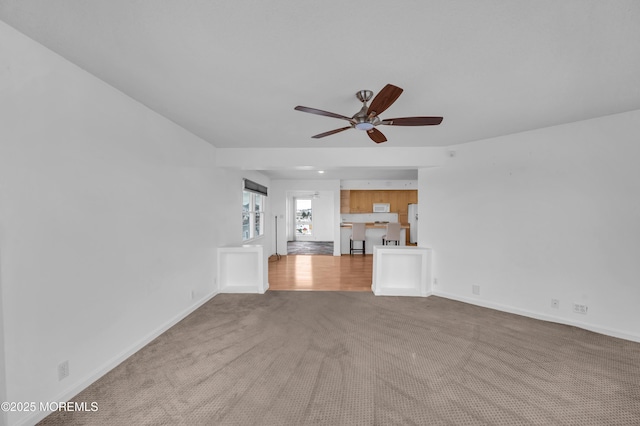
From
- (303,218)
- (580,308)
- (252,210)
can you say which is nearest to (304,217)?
(303,218)

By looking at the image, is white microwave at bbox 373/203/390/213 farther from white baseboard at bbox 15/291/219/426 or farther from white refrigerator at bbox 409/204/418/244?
white baseboard at bbox 15/291/219/426

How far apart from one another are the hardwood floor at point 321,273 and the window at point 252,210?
956 millimetres

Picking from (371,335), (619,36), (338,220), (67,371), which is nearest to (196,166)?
(67,371)

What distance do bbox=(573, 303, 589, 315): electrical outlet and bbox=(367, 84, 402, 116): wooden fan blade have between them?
10.7 ft

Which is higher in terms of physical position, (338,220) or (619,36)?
(619,36)

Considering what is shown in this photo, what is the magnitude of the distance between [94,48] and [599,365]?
4513 mm

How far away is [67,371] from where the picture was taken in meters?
1.67

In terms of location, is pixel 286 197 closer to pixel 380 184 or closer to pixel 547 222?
pixel 380 184

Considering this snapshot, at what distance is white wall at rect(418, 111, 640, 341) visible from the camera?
2.56m

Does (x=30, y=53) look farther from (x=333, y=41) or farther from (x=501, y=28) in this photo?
(x=501, y=28)

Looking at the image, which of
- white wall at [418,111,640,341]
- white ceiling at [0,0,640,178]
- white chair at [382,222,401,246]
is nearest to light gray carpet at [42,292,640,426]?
white wall at [418,111,640,341]

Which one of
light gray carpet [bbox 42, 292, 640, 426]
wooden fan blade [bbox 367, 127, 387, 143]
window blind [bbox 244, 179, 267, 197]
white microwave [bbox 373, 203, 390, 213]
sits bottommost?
light gray carpet [bbox 42, 292, 640, 426]

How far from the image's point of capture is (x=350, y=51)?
4.98 feet

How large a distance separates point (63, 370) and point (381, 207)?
7.33m
